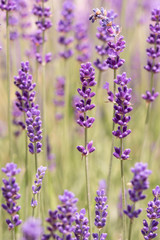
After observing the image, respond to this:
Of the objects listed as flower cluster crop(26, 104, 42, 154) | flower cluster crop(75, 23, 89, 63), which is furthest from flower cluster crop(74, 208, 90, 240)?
flower cluster crop(75, 23, 89, 63)

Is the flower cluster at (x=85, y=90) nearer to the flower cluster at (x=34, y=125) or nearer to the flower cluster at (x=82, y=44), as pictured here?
the flower cluster at (x=34, y=125)

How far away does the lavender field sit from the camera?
1.77 metres

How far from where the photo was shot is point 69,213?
5.00 feet

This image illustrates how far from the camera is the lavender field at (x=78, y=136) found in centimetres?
177

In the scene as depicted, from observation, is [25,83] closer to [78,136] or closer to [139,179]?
[139,179]

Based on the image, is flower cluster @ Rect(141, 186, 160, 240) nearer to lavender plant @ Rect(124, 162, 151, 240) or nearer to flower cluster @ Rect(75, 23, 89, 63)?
lavender plant @ Rect(124, 162, 151, 240)

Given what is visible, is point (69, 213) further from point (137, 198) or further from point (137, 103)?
point (137, 103)

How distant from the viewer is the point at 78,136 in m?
4.61

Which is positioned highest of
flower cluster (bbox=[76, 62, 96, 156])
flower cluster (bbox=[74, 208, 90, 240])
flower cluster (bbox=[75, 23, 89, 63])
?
flower cluster (bbox=[75, 23, 89, 63])

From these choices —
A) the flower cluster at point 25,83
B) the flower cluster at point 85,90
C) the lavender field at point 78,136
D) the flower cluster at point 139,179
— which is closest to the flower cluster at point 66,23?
the lavender field at point 78,136

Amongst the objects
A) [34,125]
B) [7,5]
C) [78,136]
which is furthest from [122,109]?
[78,136]

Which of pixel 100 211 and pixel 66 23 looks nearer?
pixel 100 211

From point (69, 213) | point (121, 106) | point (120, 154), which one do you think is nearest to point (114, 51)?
point (121, 106)

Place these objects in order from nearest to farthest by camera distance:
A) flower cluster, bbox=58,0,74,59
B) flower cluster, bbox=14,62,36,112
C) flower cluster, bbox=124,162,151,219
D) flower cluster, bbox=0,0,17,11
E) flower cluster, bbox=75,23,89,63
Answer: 1. flower cluster, bbox=124,162,151,219
2. flower cluster, bbox=14,62,36,112
3. flower cluster, bbox=0,0,17,11
4. flower cluster, bbox=58,0,74,59
5. flower cluster, bbox=75,23,89,63
